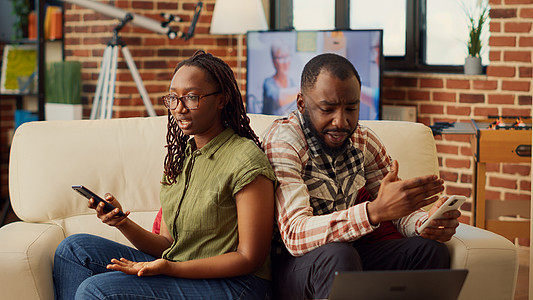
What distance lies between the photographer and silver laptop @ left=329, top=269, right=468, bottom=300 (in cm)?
136

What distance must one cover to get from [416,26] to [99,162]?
2.65m

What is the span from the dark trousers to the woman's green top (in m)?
0.07

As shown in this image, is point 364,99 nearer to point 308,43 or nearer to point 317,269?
point 308,43

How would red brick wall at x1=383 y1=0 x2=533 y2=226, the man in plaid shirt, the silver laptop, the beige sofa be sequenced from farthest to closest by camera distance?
red brick wall at x1=383 y1=0 x2=533 y2=226
the beige sofa
the man in plaid shirt
the silver laptop

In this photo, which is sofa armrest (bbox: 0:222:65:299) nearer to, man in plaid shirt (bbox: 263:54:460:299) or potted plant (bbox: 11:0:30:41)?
man in plaid shirt (bbox: 263:54:460:299)

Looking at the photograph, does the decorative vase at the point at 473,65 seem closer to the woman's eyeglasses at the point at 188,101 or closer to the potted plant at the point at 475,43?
the potted plant at the point at 475,43

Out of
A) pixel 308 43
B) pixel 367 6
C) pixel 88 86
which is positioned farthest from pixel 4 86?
pixel 367 6

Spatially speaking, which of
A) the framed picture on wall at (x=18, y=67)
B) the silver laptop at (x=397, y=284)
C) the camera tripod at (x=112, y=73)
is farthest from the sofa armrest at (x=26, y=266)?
the framed picture on wall at (x=18, y=67)

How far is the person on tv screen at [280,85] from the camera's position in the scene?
4215 millimetres

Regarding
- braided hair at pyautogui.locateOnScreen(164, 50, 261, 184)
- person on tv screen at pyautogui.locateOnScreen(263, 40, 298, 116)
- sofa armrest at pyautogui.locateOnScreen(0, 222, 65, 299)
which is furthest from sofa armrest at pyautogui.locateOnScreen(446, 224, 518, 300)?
person on tv screen at pyautogui.locateOnScreen(263, 40, 298, 116)

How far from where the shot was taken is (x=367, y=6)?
180 inches

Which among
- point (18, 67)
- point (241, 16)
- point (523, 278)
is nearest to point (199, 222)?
point (523, 278)

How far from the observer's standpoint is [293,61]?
420 centimetres

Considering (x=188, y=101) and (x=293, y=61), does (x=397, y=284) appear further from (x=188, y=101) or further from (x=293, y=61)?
(x=293, y=61)
